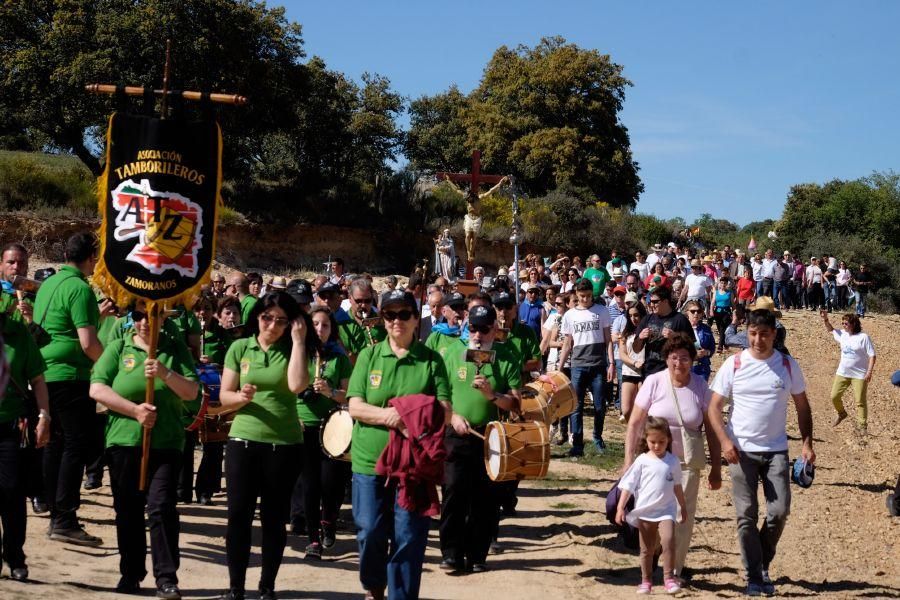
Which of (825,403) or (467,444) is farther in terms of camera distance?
(825,403)

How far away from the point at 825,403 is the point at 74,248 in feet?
63.1

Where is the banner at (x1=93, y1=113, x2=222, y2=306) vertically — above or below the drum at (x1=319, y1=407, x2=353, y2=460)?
above

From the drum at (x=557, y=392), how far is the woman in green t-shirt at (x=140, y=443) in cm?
408

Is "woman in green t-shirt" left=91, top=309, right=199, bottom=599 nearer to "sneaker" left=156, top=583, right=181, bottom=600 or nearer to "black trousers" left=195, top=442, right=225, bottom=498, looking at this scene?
"sneaker" left=156, top=583, right=181, bottom=600

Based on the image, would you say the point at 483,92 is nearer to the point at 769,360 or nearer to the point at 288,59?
the point at 288,59

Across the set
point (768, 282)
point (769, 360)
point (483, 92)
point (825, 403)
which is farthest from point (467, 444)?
point (483, 92)

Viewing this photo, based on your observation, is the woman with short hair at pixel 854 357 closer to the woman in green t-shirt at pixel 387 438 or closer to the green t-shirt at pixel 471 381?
the green t-shirt at pixel 471 381

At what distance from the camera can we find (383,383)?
7.05m

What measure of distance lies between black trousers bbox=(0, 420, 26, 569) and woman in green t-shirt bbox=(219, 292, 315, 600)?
1.34m

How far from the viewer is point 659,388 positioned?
27.9 ft

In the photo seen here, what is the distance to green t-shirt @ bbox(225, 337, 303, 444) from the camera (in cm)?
727

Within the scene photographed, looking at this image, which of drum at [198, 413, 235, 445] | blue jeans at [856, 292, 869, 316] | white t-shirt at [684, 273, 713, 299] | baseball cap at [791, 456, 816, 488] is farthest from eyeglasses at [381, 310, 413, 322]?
blue jeans at [856, 292, 869, 316]

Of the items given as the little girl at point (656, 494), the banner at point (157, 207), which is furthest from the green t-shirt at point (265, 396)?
the little girl at point (656, 494)

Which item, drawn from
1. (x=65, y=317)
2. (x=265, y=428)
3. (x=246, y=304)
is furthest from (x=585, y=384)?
(x=265, y=428)
